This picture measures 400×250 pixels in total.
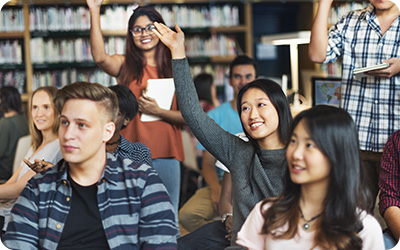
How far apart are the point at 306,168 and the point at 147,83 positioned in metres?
1.37

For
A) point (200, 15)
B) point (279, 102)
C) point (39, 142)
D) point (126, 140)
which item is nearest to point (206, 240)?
point (126, 140)

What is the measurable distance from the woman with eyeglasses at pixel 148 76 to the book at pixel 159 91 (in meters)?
0.02

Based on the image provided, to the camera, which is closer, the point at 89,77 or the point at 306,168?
the point at 306,168

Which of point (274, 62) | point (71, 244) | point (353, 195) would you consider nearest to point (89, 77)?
point (274, 62)

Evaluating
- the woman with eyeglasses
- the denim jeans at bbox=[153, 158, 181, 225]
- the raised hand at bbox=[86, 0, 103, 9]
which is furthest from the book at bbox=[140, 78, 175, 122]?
the raised hand at bbox=[86, 0, 103, 9]

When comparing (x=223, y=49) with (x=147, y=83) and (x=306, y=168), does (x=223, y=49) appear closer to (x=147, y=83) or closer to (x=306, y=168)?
(x=147, y=83)

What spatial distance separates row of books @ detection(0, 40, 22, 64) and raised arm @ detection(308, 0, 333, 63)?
4384 millimetres

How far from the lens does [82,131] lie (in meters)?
1.68

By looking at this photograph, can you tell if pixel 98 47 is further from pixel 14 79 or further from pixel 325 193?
pixel 14 79

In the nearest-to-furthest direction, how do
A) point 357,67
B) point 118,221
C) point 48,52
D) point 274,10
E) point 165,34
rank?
point 118,221 < point 165,34 < point 357,67 < point 48,52 < point 274,10

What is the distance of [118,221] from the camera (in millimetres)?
1673

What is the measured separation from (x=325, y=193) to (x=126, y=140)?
1.17 m

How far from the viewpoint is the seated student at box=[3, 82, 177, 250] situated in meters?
1.67

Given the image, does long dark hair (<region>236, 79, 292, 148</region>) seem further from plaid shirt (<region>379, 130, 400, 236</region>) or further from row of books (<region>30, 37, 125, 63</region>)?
row of books (<region>30, 37, 125, 63</region>)
